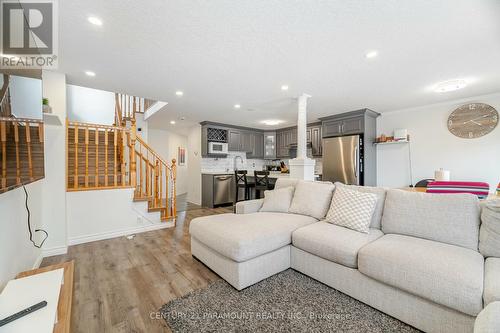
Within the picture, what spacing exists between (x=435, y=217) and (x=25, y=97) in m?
3.22

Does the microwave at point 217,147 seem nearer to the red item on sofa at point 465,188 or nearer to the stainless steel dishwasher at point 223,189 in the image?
the stainless steel dishwasher at point 223,189

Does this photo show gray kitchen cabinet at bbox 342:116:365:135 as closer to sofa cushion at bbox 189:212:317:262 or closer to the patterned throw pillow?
the patterned throw pillow

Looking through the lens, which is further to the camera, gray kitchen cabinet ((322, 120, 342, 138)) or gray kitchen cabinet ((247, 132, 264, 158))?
gray kitchen cabinet ((247, 132, 264, 158))

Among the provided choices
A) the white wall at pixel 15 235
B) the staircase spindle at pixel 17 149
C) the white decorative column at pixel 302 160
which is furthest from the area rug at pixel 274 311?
the white decorative column at pixel 302 160

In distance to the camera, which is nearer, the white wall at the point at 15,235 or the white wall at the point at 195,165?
the white wall at the point at 15,235

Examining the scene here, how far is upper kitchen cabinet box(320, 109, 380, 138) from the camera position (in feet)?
14.7

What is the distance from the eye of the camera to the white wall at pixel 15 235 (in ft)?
4.55

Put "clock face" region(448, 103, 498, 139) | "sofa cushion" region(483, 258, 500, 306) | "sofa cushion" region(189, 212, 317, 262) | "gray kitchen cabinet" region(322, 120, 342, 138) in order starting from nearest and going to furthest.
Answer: "sofa cushion" region(483, 258, 500, 306) → "sofa cushion" region(189, 212, 317, 262) → "clock face" region(448, 103, 498, 139) → "gray kitchen cabinet" region(322, 120, 342, 138)

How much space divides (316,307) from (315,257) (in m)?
0.45

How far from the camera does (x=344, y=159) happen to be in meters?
4.63

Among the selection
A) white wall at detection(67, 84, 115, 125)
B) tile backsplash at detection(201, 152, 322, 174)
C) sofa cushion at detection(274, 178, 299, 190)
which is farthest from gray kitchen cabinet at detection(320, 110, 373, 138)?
white wall at detection(67, 84, 115, 125)

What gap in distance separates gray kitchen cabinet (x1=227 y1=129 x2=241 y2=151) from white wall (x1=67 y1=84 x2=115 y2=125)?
313 centimetres

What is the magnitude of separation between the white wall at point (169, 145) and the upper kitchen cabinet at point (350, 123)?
4272 mm

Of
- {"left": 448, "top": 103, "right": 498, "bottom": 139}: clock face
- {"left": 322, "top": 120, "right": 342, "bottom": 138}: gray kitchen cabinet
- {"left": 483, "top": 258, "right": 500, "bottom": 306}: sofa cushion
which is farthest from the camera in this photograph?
{"left": 322, "top": 120, "right": 342, "bottom": 138}: gray kitchen cabinet
